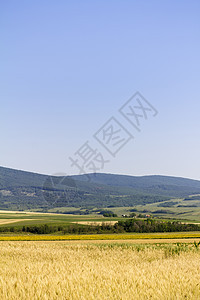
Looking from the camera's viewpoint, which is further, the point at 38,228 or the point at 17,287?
the point at 38,228

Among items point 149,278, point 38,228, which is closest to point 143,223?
point 38,228

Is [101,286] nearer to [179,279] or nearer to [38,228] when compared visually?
[179,279]

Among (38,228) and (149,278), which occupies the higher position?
(149,278)

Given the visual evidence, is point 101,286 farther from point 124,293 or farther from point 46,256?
point 46,256

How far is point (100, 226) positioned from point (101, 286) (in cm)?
7381

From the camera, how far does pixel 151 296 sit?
843 centimetres

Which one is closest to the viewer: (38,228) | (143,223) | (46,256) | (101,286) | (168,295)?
(168,295)

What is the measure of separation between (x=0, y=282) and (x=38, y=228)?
71198 millimetres

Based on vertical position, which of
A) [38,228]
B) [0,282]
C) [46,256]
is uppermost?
[0,282]

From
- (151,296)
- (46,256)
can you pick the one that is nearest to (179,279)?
(151,296)

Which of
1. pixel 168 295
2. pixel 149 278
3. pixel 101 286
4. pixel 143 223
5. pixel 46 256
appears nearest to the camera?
pixel 168 295

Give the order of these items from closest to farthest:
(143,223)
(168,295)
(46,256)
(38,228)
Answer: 1. (168,295)
2. (46,256)
3. (38,228)
4. (143,223)

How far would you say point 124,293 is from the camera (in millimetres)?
8469

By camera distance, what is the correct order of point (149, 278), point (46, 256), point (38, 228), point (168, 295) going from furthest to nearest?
1. point (38, 228)
2. point (46, 256)
3. point (149, 278)
4. point (168, 295)
